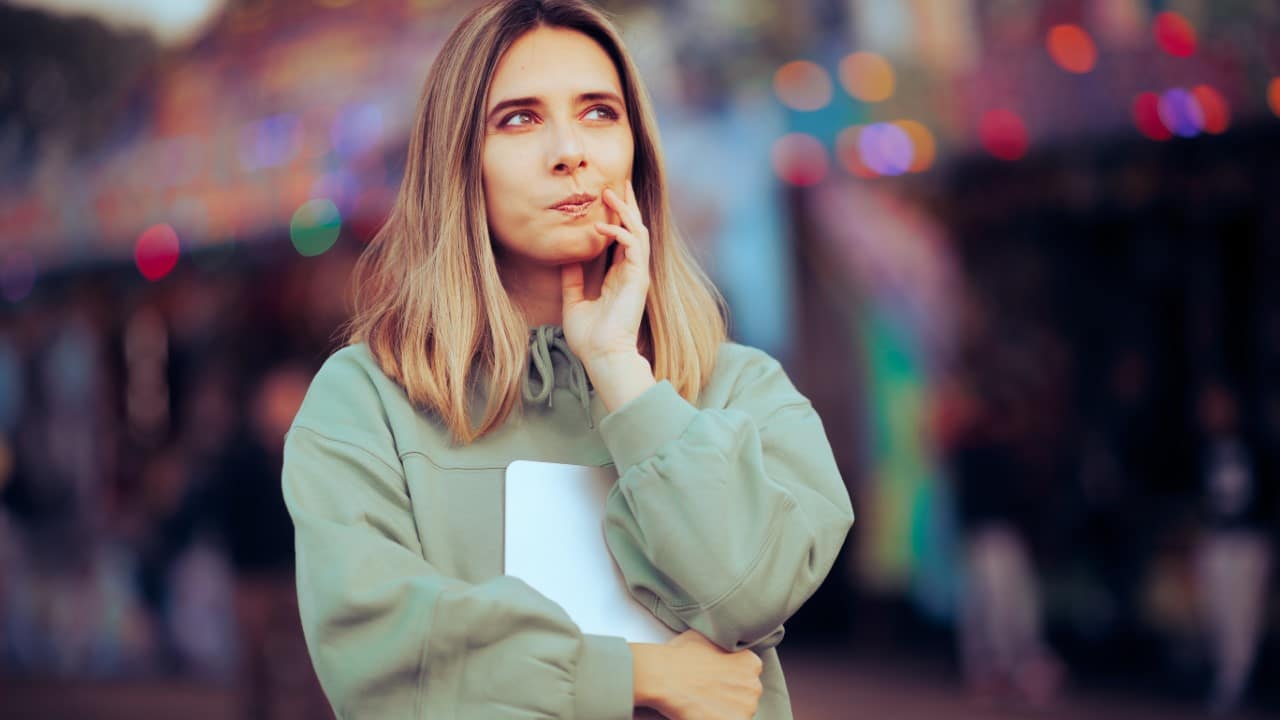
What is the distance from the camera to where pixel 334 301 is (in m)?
9.98

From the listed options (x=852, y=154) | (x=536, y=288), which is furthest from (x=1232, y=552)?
(x=536, y=288)

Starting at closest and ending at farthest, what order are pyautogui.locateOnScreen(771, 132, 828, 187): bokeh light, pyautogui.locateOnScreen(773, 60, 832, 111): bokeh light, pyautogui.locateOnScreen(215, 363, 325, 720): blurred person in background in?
pyautogui.locateOnScreen(215, 363, 325, 720): blurred person in background < pyautogui.locateOnScreen(773, 60, 832, 111): bokeh light < pyautogui.locateOnScreen(771, 132, 828, 187): bokeh light

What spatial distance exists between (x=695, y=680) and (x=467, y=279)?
576mm

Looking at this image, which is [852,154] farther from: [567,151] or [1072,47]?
[567,151]

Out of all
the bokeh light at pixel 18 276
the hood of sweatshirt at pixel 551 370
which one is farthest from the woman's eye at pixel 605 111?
the bokeh light at pixel 18 276

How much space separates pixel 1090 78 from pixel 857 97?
1.27 meters

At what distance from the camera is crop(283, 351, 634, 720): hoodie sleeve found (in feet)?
4.83

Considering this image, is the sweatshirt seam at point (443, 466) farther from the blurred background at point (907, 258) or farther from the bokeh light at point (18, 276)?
the bokeh light at point (18, 276)

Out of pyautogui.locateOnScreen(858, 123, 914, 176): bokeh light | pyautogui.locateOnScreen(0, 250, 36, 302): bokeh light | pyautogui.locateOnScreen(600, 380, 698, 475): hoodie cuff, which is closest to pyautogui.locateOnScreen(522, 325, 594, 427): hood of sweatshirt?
pyautogui.locateOnScreen(600, 380, 698, 475): hoodie cuff

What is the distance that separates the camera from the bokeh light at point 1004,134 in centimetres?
746

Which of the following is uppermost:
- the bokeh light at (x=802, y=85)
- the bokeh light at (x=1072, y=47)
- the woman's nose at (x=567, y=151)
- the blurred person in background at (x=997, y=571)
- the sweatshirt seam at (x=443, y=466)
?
the bokeh light at (x=1072, y=47)

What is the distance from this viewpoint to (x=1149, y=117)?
7.27m

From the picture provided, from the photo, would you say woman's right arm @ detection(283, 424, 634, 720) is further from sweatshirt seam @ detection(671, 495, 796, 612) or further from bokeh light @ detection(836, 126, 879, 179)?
bokeh light @ detection(836, 126, 879, 179)

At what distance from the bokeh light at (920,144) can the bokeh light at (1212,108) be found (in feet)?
4.71
